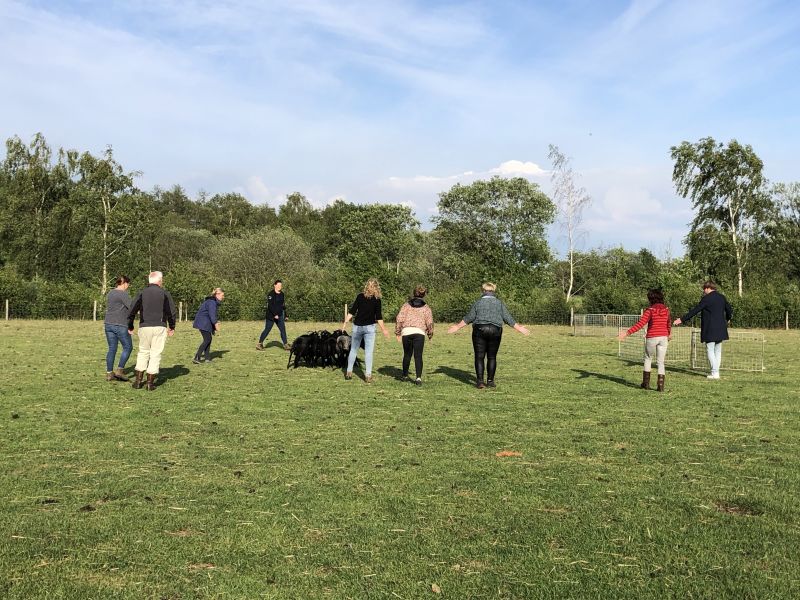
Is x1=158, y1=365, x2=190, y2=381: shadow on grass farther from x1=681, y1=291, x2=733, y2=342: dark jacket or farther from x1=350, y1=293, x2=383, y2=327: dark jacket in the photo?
x1=681, y1=291, x2=733, y2=342: dark jacket

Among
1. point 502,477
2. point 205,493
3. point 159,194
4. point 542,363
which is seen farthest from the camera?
point 159,194

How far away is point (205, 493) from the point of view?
4.88m

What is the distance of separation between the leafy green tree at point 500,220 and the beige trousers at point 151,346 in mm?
47665

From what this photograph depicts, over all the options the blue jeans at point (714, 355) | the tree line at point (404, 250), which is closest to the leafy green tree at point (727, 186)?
the tree line at point (404, 250)

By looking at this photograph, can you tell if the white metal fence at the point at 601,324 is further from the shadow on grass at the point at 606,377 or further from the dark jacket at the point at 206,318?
the dark jacket at the point at 206,318

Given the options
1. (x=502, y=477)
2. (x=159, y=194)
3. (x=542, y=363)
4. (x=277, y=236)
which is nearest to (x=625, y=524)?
(x=502, y=477)

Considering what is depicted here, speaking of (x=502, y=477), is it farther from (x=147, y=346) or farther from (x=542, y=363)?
(x=542, y=363)

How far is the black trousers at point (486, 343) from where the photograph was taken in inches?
409

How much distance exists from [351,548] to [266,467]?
2.04 m

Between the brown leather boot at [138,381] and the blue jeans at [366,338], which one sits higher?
the blue jeans at [366,338]

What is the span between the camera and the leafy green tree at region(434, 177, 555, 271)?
56781mm

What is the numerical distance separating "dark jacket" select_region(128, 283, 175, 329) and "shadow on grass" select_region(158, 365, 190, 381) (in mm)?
1799

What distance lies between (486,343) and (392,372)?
113 inches

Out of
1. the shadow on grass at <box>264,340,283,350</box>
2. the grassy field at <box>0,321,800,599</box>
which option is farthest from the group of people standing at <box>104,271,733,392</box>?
the shadow on grass at <box>264,340,283,350</box>
